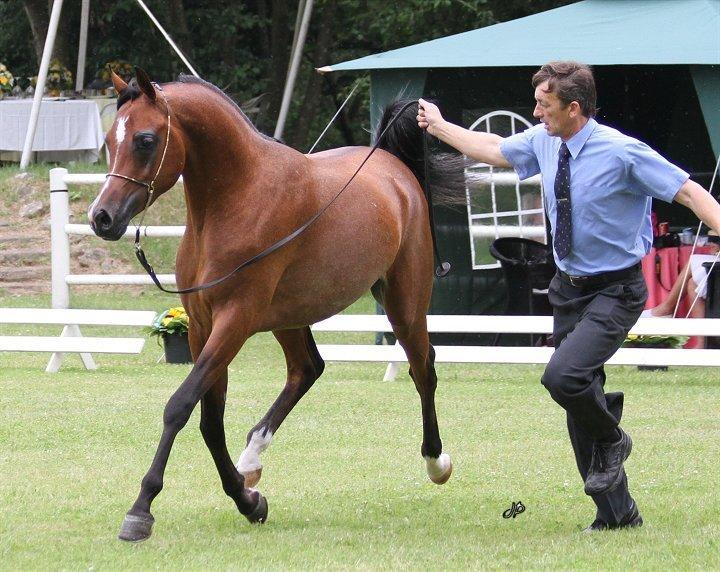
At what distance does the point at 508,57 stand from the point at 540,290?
222 cm

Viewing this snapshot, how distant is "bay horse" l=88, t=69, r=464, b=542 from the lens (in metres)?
5.57

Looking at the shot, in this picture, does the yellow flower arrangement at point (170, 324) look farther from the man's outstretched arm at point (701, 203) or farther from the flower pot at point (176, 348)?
the man's outstretched arm at point (701, 203)

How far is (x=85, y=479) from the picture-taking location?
7164mm

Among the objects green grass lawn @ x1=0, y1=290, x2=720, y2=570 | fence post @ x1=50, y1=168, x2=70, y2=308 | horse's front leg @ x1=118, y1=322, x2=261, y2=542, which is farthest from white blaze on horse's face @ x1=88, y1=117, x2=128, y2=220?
fence post @ x1=50, y1=168, x2=70, y2=308

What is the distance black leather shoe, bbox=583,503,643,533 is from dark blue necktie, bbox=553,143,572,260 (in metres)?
1.21

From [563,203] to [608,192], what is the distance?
20cm

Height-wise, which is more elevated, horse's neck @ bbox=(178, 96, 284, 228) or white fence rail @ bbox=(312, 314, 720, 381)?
horse's neck @ bbox=(178, 96, 284, 228)

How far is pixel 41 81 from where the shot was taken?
17.7m

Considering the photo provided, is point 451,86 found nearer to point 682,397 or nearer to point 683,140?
point 683,140

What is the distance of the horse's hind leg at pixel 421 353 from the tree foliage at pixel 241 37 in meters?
14.4

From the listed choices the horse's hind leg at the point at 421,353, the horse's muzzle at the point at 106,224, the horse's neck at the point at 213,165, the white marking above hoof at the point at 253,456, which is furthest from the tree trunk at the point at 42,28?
the horse's muzzle at the point at 106,224

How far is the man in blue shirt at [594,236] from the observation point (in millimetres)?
5605

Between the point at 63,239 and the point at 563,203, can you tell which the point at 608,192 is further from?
the point at 63,239

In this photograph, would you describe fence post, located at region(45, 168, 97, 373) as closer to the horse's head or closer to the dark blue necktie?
the horse's head
